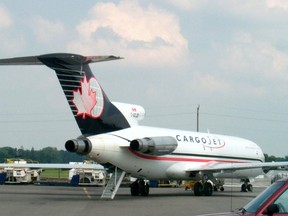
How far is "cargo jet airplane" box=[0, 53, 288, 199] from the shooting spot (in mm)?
30062

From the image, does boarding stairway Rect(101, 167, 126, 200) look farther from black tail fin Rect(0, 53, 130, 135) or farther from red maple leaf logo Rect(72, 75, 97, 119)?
red maple leaf logo Rect(72, 75, 97, 119)

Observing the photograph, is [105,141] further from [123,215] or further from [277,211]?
[277,211]

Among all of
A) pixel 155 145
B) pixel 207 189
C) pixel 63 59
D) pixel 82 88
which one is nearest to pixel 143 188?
pixel 207 189

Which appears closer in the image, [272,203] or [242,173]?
[272,203]

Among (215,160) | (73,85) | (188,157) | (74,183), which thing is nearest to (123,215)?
(73,85)

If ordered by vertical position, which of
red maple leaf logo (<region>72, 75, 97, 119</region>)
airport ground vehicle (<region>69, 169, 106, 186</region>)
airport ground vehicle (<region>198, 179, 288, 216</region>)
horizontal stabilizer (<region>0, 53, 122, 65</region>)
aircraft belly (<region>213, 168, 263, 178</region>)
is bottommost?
airport ground vehicle (<region>69, 169, 106, 186</region>)

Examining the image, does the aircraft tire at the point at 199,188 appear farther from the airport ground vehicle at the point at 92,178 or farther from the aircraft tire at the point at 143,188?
the airport ground vehicle at the point at 92,178

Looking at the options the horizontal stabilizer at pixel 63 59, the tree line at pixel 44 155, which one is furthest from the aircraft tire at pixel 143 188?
the tree line at pixel 44 155

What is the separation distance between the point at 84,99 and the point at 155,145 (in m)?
4.32

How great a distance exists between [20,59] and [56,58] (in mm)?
1667

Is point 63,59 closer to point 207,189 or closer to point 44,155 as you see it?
point 207,189

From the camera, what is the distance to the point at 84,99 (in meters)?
30.5

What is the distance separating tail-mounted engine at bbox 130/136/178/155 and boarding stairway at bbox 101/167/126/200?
5.91ft

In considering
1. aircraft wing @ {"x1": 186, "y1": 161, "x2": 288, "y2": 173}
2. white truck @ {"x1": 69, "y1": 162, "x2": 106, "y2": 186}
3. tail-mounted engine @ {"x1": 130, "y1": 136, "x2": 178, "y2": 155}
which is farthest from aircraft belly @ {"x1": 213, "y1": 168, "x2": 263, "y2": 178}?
white truck @ {"x1": 69, "y1": 162, "x2": 106, "y2": 186}
